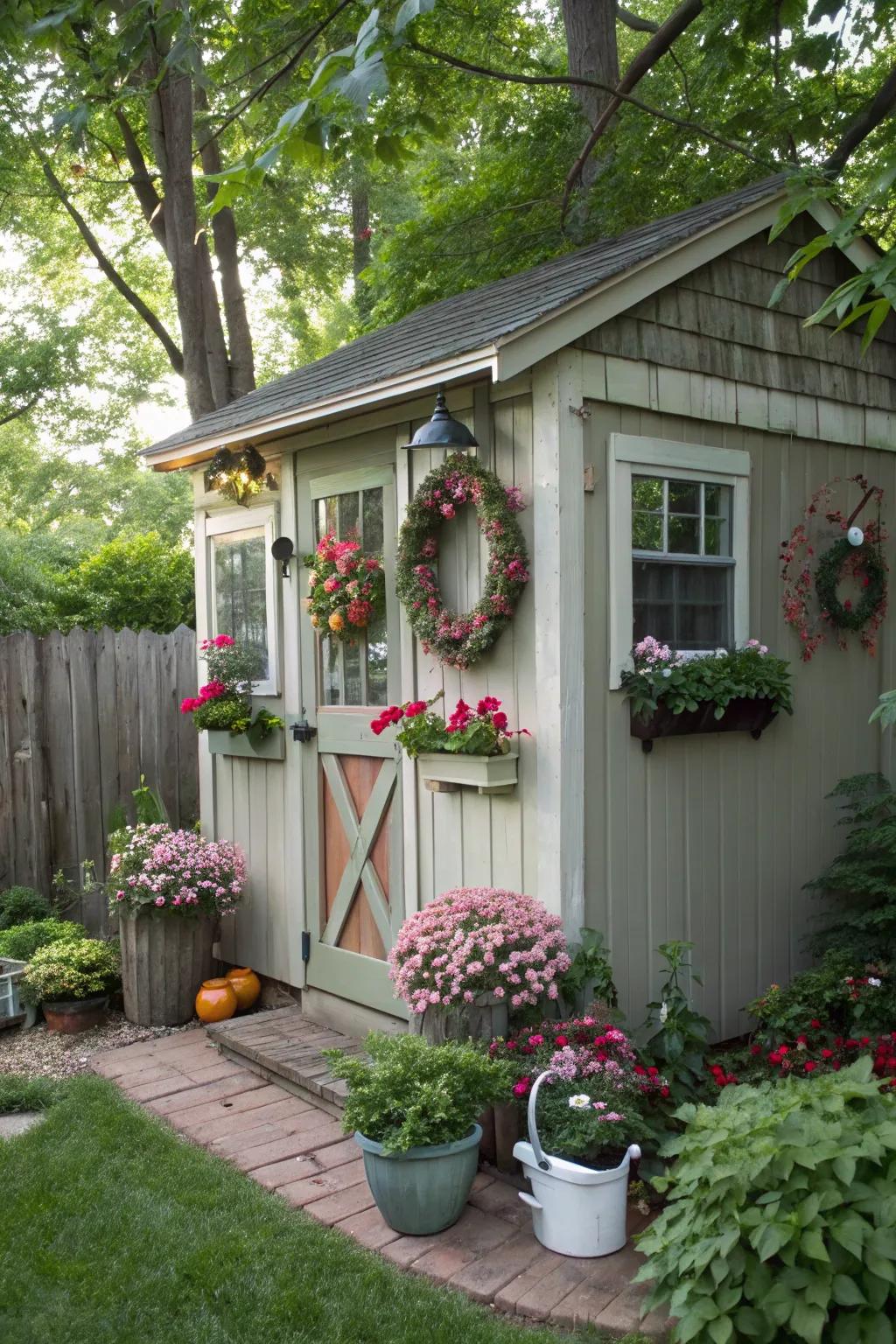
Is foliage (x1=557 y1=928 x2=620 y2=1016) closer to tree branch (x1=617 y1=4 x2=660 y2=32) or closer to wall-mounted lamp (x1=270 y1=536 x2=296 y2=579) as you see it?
wall-mounted lamp (x1=270 y1=536 x2=296 y2=579)

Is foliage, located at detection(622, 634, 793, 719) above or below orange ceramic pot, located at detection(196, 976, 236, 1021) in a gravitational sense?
above

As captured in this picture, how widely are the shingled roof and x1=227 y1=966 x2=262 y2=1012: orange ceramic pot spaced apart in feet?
9.24

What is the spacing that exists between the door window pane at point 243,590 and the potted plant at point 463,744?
1.59 meters

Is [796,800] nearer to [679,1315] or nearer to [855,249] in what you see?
[855,249]

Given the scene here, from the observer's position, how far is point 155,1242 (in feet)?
11.7

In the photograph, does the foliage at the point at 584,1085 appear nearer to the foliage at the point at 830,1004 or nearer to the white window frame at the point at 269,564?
the foliage at the point at 830,1004

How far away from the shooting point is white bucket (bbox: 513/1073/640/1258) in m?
3.45

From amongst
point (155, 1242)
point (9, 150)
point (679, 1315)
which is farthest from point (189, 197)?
point (679, 1315)

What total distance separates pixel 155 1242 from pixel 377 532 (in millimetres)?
3021

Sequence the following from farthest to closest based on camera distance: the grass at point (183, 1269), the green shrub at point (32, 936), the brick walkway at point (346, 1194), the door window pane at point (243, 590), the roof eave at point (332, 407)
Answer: the green shrub at point (32, 936)
the door window pane at point (243, 590)
the roof eave at point (332, 407)
the brick walkway at point (346, 1194)
the grass at point (183, 1269)

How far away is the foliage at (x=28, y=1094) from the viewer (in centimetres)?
475

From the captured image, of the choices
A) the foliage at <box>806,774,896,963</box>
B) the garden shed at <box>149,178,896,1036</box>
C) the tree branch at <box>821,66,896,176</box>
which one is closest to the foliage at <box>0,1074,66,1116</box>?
the garden shed at <box>149,178,896,1036</box>

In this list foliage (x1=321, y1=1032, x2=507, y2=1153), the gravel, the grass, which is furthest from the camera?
the gravel

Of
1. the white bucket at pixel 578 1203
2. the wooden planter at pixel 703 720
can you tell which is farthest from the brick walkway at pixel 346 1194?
the wooden planter at pixel 703 720
